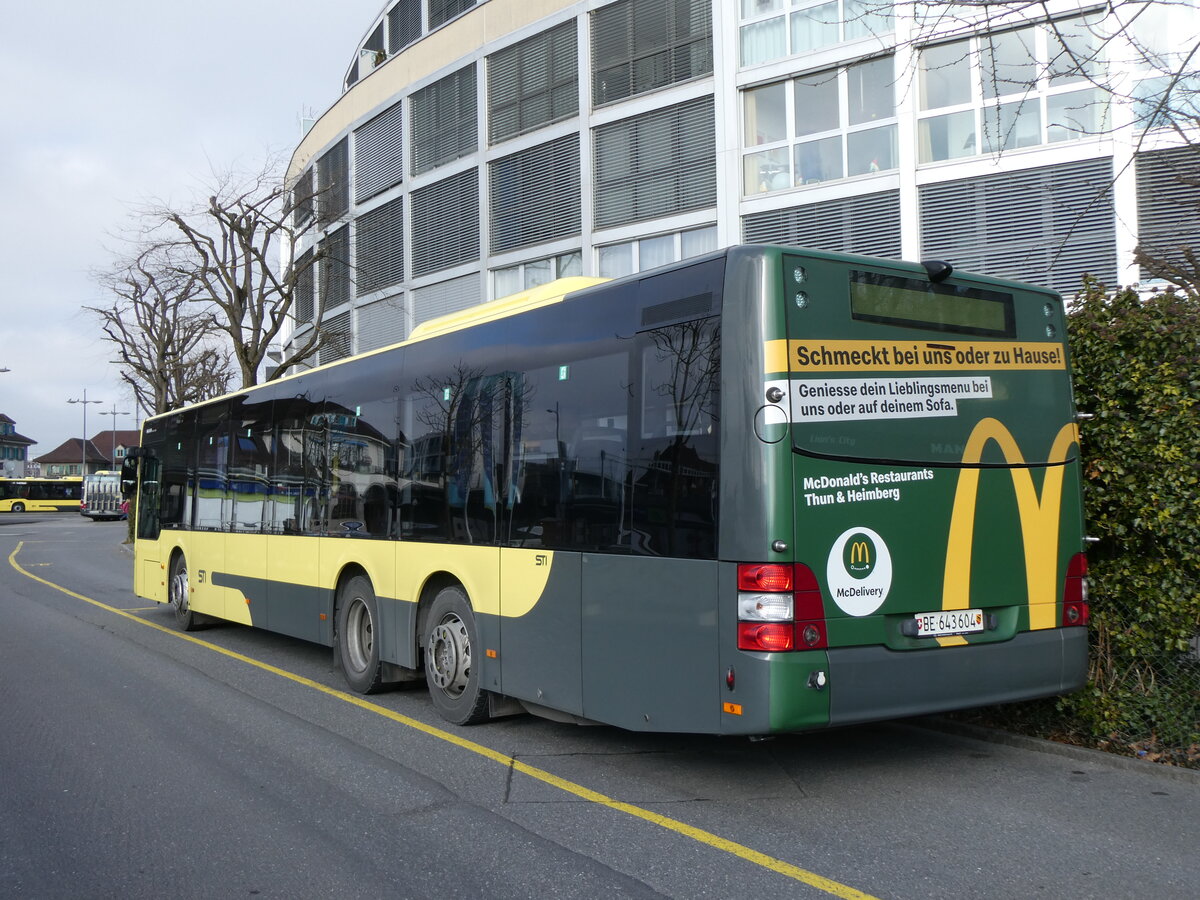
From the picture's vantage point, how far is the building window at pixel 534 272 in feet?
76.3

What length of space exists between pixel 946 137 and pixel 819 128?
2287 mm

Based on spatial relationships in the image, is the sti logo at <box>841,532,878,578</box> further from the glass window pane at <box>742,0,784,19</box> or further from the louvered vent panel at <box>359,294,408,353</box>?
the louvered vent panel at <box>359,294,408,353</box>

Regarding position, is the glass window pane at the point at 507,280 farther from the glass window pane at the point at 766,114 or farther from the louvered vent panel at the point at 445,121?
the glass window pane at the point at 766,114

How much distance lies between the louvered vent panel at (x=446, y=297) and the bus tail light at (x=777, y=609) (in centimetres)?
2035

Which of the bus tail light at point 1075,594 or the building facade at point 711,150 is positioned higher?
the building facade at point 711,150

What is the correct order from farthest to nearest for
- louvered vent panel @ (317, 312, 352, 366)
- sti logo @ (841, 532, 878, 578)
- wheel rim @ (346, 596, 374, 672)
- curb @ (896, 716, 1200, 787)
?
louvered vent panel @ (317, 312, 352, 366)
wheel rim @ (346, 596, 374, 672)
curb @ (896, 716, 1200, 787)
sti logo @ (841, 532, 878, 578)

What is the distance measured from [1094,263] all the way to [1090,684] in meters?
11.6

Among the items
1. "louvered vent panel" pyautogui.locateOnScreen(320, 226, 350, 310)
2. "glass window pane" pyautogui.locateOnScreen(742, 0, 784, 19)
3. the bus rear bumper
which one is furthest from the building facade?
the bus rear bumper

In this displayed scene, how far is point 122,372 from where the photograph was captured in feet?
153

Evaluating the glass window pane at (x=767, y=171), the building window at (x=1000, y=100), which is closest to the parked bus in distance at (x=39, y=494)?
the glass window pane at (x=767, y=171)

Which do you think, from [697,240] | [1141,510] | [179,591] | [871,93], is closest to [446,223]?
[697,240]

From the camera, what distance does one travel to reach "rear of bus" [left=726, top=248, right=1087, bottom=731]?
5422 millimetres

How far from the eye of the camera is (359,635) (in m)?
9.52

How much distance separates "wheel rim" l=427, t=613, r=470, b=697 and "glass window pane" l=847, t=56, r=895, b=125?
546 inches
